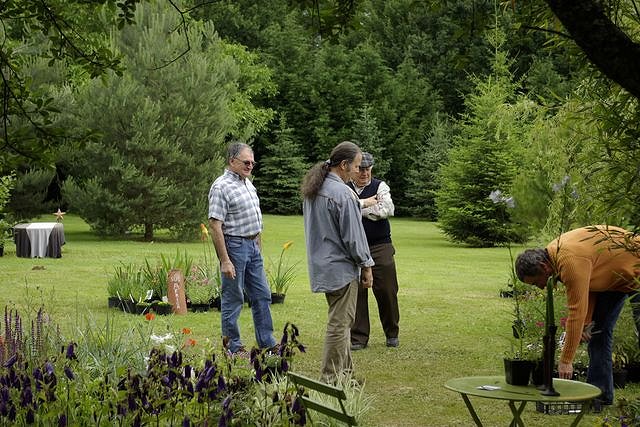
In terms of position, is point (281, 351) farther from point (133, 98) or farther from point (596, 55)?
point (133, 98)

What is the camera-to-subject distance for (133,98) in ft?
92.1

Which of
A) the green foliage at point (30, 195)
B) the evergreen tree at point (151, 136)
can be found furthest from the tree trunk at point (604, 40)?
the green foliage at point (30, 195)

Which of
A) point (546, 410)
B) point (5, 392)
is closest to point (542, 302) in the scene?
point (546, 410)

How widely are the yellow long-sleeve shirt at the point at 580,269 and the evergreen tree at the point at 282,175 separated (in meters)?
44.5

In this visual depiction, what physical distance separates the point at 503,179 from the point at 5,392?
27.3m

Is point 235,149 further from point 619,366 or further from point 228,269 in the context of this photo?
point 619,366

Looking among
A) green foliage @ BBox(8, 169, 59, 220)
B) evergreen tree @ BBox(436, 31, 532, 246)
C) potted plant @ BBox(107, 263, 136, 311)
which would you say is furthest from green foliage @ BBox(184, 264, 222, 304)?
green foliage @ BBox(8, 169, 59, 220)

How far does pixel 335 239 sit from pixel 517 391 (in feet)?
9.12

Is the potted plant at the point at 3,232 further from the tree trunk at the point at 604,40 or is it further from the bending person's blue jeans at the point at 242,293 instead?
the tree trunk at the point at 604,40

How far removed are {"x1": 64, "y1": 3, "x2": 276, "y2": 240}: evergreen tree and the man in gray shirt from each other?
2101cm

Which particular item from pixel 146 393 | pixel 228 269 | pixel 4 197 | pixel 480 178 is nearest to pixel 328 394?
pixel 146 393

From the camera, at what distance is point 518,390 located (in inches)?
198

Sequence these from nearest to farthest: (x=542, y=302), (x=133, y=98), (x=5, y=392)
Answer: (x=5, y=392) < (x=542, y=302) < (x=133, y=98)

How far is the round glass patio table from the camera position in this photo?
4.82 meters
